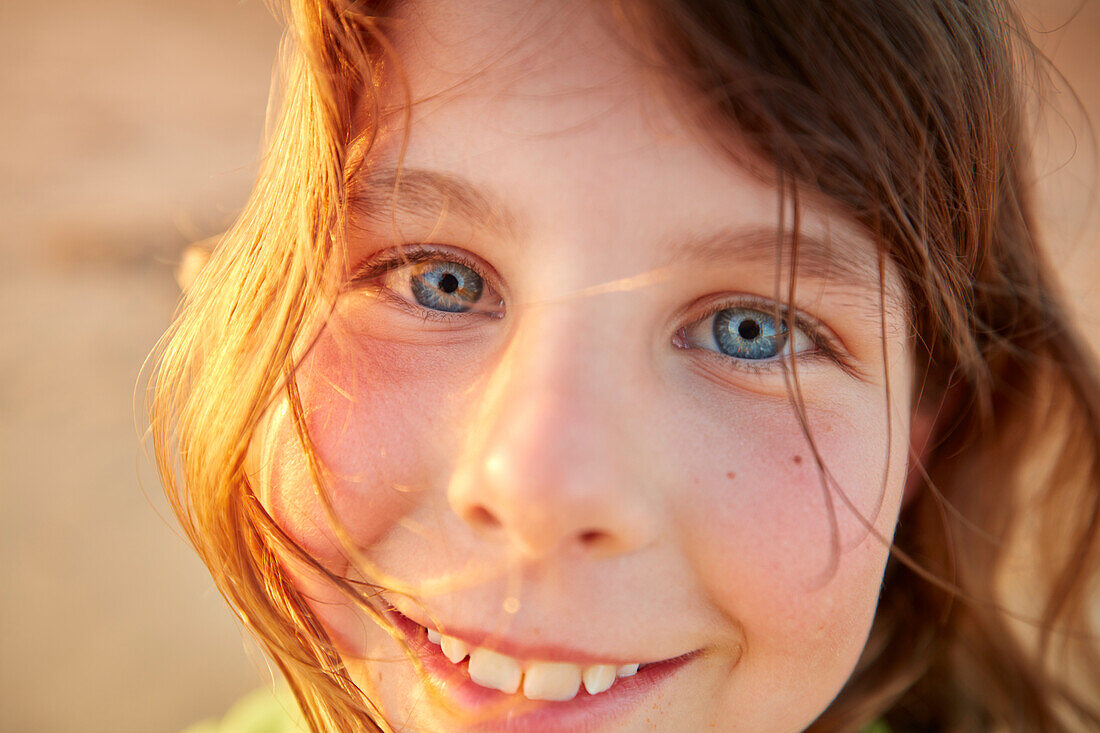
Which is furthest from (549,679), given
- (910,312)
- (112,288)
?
(112,288)

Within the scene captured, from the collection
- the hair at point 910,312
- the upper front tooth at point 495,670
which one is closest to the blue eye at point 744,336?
the hair at point 910,312

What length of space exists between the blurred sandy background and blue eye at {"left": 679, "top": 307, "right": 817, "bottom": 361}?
58 centimetres

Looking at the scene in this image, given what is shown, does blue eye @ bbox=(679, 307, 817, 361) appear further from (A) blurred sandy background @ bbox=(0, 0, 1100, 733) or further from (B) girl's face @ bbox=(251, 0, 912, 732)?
(A) blurred sandy background @ bbox=(0, 0, 1100, 733)

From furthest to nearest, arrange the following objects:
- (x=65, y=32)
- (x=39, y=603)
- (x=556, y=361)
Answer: (x=65, y=32)
(x=39, y=603)
(x=556, y=361)

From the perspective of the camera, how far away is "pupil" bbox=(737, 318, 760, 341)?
2.77 ft

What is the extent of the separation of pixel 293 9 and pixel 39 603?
141cm

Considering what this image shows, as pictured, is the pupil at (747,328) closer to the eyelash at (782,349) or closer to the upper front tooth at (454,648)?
the eyelash at (782,349)

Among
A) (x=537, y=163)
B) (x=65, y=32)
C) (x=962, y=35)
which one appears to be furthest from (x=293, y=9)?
(x=65, y=32)

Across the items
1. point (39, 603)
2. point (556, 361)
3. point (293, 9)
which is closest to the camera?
point (556, 361)

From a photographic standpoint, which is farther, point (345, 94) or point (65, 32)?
point (65, 32)

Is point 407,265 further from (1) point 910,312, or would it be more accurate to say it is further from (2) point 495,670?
(1) point 910,312

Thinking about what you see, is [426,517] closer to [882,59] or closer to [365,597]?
[365,597]

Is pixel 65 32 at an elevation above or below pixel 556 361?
above

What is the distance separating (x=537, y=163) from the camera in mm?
733
